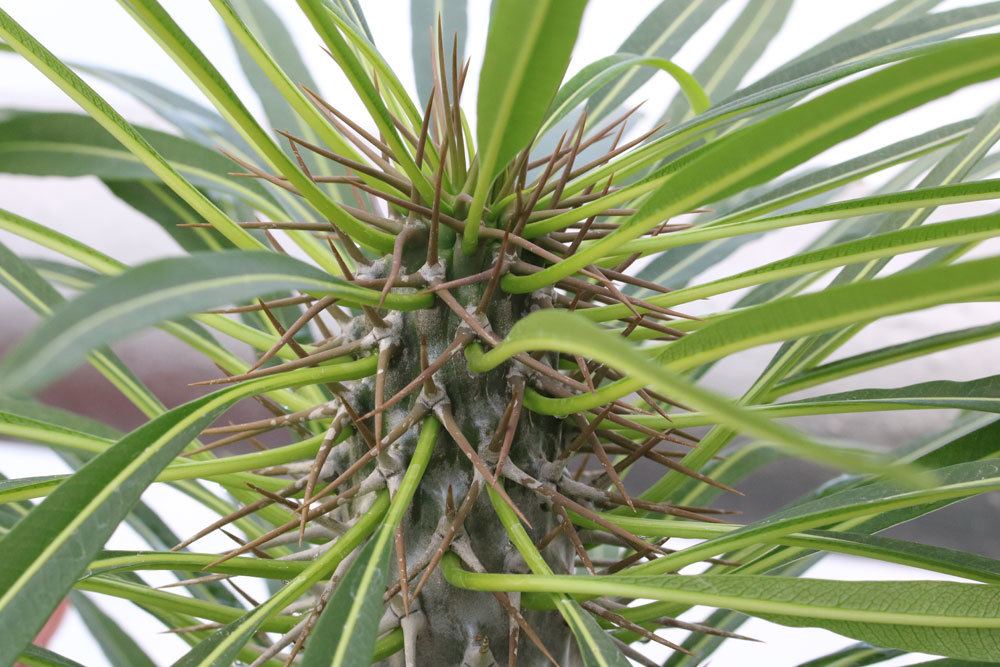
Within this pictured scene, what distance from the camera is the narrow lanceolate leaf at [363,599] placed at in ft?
0.85

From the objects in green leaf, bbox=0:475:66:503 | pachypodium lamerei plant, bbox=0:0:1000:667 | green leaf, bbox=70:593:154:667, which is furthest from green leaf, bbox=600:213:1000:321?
green leaf, bbox=70:593:154:667

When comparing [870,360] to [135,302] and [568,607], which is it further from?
[135,302]

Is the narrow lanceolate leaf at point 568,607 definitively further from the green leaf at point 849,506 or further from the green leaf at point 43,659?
the green leaf at point 43,659

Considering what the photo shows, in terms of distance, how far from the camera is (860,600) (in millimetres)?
292

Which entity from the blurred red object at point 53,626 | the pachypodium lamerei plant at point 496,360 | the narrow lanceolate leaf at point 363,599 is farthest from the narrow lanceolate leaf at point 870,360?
the blurred red object at point 53,626

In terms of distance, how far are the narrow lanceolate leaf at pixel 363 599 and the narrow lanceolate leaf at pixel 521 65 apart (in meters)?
0.12

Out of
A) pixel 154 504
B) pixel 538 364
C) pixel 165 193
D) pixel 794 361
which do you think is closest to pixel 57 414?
pixel 165 193

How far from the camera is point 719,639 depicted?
0.57 m

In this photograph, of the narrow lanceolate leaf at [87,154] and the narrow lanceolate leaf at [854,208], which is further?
the narrow lanceolate leaf at [87,154]

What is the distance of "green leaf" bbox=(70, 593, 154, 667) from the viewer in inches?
20.8

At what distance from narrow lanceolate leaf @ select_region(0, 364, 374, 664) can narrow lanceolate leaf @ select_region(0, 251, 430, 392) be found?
8 centimetres

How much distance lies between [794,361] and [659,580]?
0.62 ft

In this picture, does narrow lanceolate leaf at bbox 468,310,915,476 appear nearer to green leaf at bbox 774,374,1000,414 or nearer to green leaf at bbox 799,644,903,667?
green leaf at bbox 774,374,1000,414

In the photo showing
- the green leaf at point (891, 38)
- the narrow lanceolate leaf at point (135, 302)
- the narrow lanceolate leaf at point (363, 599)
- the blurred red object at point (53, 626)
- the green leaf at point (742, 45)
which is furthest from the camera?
the blurred red object at point (53, 626)
